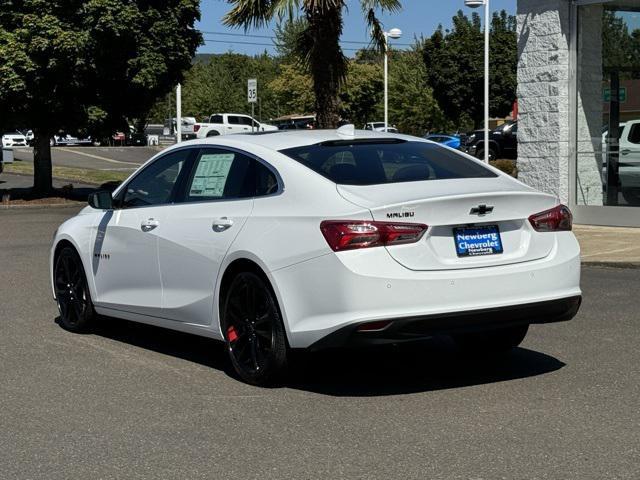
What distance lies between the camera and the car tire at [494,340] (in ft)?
24.8

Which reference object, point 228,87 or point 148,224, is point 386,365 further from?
point 228,87

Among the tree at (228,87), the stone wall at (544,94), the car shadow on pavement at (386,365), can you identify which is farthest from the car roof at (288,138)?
the tree at (228,87)

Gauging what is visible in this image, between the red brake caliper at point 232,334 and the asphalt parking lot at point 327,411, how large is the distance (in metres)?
0.28

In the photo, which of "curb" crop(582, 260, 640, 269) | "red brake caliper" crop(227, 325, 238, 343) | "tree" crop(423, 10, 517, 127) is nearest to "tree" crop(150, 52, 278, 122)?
"tree" crop(423, 10, 517, 127)

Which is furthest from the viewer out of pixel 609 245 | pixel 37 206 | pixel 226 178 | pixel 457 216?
pixel 37 206

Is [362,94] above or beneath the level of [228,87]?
beneath

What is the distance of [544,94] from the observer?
18.6 metres

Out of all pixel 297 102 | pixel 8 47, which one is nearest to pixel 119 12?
pixel 8 47

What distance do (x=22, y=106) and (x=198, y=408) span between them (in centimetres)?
2058

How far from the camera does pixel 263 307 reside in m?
6.68

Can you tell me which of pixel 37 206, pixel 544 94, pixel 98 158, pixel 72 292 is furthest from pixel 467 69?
pixel 72 292

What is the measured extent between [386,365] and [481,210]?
5.30 ft

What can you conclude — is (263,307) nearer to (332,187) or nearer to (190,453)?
(332,187)

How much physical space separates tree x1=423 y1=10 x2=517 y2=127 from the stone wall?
50140 mm
